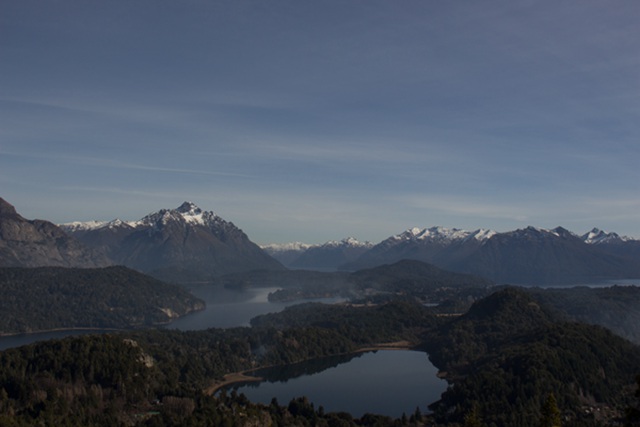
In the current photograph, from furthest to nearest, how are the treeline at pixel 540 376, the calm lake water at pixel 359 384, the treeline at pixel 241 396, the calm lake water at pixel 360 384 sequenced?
1. the calm lake water at pixel 360 384
2. the calm lake water at pixel 359 384
3. the treeline at pixel 540 376
4. the treeline at pixel 241 396

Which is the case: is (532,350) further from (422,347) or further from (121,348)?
(121,348)

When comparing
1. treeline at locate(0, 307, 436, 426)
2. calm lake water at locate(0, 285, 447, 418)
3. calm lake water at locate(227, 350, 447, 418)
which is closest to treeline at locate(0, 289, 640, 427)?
treeline at locate(0, 307, 436, 426)

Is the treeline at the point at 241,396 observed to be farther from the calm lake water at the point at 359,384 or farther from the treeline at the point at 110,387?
the calm lake water at the point at 359,384

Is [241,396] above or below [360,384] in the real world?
above

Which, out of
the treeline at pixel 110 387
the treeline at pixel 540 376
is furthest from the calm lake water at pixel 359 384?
the treeline at pixel 110 387

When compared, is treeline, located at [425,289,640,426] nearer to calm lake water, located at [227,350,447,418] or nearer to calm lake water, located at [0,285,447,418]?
calm lake water, located at [0,285,447,418]

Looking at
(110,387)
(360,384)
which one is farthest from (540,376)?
(110,387)

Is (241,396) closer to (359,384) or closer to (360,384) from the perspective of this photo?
(359,384)

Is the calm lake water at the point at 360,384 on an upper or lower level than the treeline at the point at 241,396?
lower
